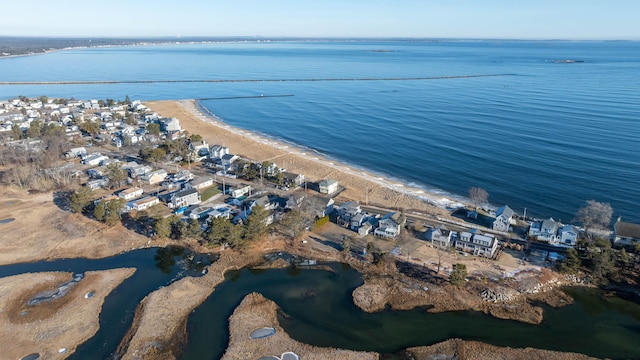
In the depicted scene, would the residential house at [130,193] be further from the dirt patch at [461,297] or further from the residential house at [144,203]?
the dirt patch at [461,297]

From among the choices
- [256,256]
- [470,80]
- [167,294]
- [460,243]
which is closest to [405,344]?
[460,243]

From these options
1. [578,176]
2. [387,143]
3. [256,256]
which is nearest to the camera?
[256,256]

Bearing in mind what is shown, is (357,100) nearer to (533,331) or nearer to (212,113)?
(212,113)

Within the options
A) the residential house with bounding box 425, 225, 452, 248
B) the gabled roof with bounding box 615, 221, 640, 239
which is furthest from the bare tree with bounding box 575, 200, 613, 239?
the residential house with bounding box 425, 225, 452, 248

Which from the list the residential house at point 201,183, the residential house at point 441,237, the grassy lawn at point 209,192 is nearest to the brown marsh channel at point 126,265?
the grassy lawn at point 209,192

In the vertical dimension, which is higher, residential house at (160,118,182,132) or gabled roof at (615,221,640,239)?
residential house at (160,118,182,132)

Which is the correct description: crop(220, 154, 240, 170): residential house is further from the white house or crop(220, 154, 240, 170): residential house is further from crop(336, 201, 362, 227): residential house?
the white house
